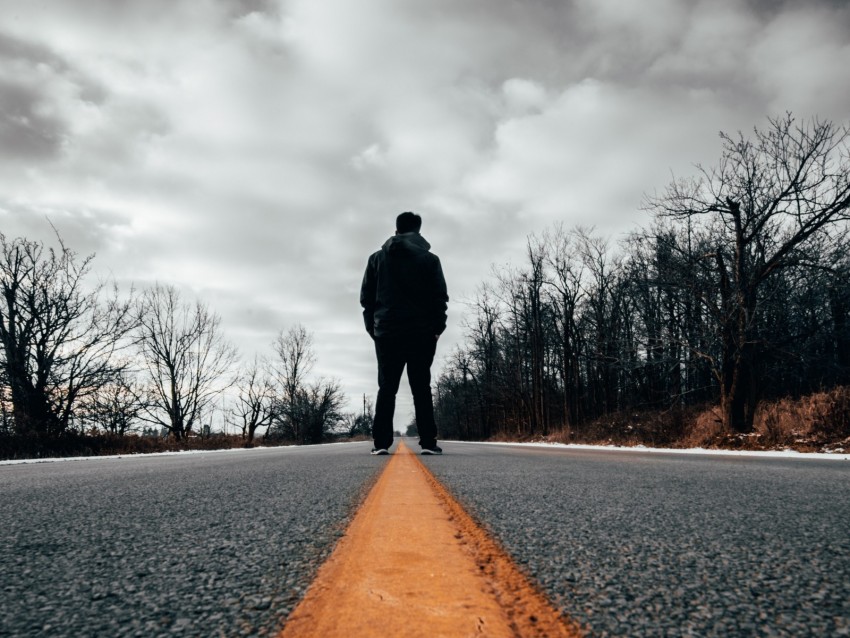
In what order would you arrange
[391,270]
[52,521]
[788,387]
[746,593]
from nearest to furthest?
[746,593], [52,521], [391,270], [788,387]

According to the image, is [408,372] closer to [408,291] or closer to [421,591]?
[408,291]

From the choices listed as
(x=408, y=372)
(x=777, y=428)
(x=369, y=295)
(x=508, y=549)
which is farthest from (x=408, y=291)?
(x=777, y=428)

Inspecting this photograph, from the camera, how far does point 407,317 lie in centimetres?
589

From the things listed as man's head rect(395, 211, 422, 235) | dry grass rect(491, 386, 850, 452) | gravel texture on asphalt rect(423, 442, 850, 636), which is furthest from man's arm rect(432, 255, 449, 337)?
dry grass rect(491, 386, 850, 452)

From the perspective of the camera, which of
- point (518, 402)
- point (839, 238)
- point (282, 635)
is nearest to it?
point (282, 635)

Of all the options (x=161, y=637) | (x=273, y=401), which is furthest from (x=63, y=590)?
(x=273, y=401)

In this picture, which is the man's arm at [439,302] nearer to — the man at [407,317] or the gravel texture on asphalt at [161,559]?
the man at [407,317]

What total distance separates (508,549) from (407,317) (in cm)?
464

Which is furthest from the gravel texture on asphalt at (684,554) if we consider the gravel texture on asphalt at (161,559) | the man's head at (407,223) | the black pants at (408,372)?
the man's head at (407,223)

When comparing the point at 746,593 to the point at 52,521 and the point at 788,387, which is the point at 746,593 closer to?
the point at 52,521

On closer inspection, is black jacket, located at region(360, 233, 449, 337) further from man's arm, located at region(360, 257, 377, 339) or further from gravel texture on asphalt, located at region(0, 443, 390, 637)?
gravel texture on asphalt, located at region(0, 443, 390, 637)

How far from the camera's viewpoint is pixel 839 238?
12.6 meters

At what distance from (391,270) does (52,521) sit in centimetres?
447

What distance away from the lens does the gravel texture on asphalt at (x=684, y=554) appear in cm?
83
